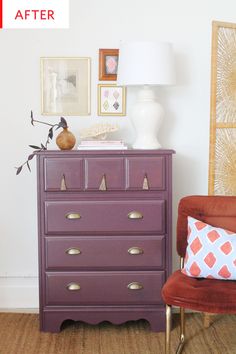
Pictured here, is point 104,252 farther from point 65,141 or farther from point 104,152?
point 65,141

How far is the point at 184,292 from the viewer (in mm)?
2844

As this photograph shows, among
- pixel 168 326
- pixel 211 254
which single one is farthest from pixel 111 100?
pixel 168 326

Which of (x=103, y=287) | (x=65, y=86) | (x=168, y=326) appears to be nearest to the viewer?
(x=168, y=326)

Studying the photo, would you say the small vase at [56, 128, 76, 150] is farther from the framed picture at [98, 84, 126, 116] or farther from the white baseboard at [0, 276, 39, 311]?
the white baseboard at [0, 276, 39, 311]

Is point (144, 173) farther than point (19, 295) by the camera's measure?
No

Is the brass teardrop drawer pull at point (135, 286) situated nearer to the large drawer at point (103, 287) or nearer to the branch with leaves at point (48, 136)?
the large drawer at point (103, 287)

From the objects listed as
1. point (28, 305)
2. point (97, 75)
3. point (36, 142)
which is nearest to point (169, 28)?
point (97, 75)

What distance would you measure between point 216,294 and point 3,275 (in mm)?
1762

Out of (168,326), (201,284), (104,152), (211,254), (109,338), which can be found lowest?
(109,338)

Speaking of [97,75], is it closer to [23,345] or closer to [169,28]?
[169,28]

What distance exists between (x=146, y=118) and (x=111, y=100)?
0.41 meters

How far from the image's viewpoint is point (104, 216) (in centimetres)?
344

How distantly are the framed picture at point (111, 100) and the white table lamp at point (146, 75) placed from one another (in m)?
0.27

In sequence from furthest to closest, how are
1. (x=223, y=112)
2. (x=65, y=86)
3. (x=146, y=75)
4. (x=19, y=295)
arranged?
1. (x=19, y=295)
2. (x=65, y=86)
3. (x=223, y=112)
4. (x=146, y=75)
